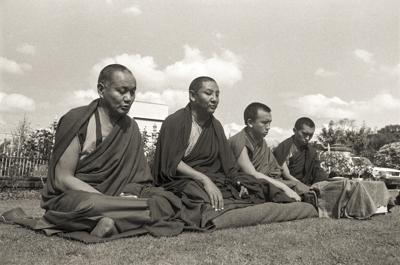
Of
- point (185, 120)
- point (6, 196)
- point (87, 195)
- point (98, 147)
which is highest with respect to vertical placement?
point (185, 120)

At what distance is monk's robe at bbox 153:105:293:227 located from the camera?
17.4 feet

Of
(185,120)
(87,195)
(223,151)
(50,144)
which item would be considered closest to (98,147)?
(87,195)

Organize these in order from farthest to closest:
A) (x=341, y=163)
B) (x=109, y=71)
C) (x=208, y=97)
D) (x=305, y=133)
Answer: (x=341, y=163), (x=305, y=133), (x=208, y=97), (x=109, y=71)

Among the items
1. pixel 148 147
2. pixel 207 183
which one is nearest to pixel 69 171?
pixel 207 183

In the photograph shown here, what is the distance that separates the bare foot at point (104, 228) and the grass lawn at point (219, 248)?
18 centimetres

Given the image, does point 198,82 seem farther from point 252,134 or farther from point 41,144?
point 41,144

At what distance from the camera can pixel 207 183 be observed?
5.00 m

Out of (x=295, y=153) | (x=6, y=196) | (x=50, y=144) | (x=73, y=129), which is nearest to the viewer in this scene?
(x=73, y=129)

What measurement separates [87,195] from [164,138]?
70.9 inches

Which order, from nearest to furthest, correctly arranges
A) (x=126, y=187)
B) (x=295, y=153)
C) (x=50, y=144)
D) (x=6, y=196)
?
(x=126, y=187) < (x=295, y=153) < (x=6, y=196) < (x=50, y=144)

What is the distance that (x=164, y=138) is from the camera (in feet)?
18.1

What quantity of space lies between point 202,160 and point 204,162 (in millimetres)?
40

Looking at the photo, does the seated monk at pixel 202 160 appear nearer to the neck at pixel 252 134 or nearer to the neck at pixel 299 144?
the neck at pixel 252 134

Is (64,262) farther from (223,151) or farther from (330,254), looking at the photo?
(223,151)
